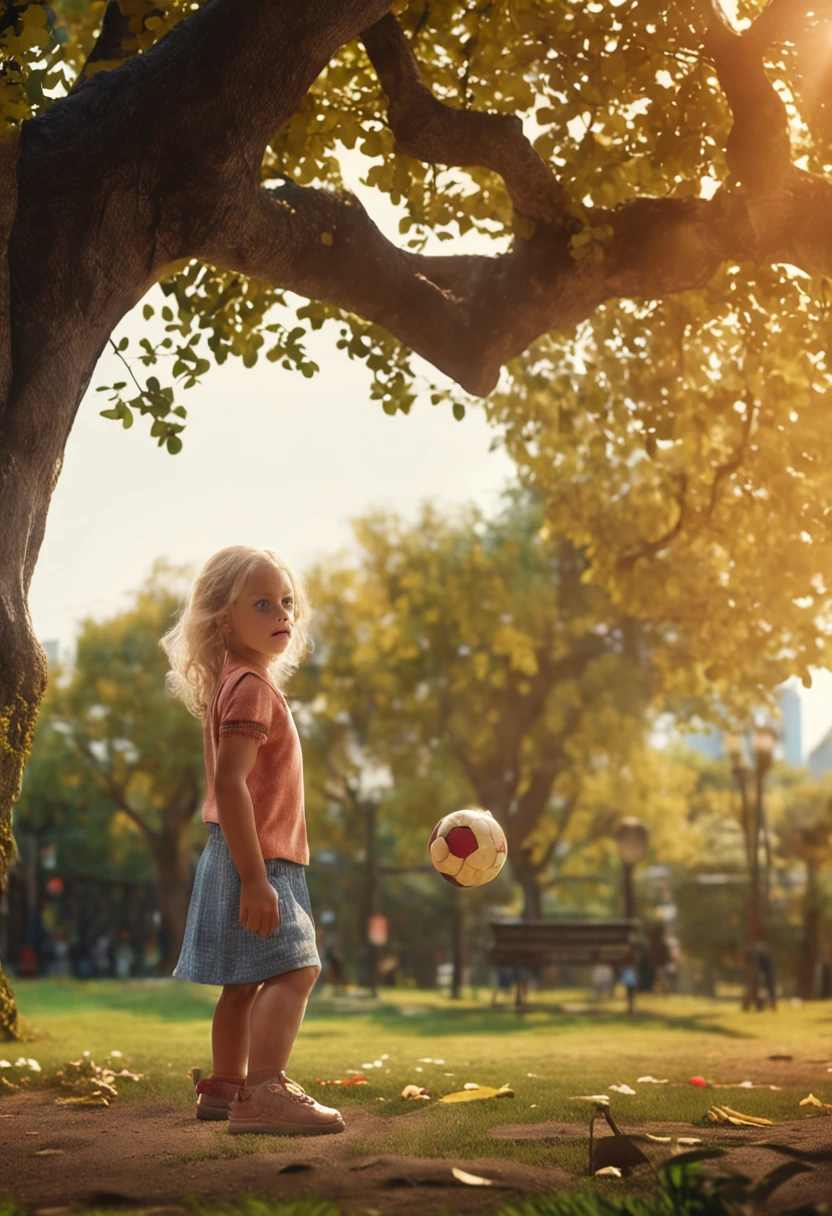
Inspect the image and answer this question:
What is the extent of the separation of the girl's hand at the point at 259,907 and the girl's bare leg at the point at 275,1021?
0.75ft

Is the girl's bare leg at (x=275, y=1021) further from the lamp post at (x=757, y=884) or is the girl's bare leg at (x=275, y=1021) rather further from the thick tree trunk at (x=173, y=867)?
the thick tree trunk at (x=173, y=867)

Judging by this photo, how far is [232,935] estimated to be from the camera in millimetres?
4594

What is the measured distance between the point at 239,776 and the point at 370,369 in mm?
5315

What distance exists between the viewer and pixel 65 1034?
33.0 ft

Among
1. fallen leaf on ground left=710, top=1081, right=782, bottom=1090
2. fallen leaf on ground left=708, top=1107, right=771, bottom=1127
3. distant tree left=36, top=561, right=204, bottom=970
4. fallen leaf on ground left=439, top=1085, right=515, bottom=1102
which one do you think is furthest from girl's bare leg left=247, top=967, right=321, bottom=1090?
distant tree left=36, top=561, right=204, bottom=970

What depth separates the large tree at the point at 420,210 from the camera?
18.6 ft

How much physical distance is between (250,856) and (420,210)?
585 cm

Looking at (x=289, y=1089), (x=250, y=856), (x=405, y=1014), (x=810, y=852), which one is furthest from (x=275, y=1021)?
(x=810, y=852)

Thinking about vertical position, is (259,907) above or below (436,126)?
below

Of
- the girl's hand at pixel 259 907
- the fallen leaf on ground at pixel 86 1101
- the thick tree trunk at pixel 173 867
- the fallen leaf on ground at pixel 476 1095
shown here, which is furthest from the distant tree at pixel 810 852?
the girl's hand at pixel 259 907

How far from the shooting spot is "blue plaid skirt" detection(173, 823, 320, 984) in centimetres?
455

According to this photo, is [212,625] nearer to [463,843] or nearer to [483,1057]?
[463,843]

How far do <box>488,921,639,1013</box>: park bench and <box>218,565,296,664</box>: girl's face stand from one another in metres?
12.4

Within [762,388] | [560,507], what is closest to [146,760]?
[560,507]
